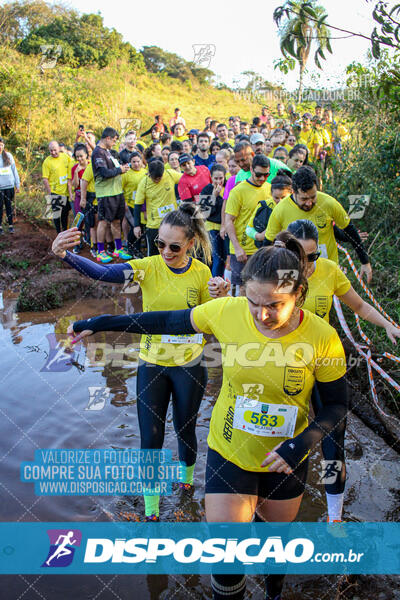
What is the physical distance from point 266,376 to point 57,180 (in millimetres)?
9681

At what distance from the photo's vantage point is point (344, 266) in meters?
7.48

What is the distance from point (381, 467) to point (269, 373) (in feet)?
8.42

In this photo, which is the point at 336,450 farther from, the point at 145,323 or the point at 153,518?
the point at 153,518

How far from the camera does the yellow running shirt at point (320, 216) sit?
4703 millimetres

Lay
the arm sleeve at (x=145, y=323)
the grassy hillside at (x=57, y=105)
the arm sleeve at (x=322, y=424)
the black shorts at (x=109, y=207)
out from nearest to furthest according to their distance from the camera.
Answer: the arm sleeve at (x=322, y=424) → the arm sleeve at (x=145, y=323) → the black shorts at (x=109, y=207) → the grassy hillside at (x=57, y=105)

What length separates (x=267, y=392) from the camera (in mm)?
2402

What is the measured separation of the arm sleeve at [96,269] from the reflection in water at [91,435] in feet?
6.00

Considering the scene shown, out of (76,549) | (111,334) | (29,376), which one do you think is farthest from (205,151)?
(76,549)

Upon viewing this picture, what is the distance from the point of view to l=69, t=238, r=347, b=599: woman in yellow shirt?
2299mm

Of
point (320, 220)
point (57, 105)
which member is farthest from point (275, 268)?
point (57, 105)

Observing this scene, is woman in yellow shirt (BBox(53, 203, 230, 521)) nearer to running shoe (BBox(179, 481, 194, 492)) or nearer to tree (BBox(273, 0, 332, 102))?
running shoe (BBox(179, 481, 194, 492))

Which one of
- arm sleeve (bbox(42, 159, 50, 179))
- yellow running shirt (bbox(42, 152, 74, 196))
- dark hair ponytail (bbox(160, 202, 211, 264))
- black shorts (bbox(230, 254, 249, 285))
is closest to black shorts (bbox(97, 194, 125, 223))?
yellow running shirt (bbox(42, 152, 74, 196))

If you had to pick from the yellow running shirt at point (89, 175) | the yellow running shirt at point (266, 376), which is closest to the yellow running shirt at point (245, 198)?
the yellow running shirt at point (266, 376)

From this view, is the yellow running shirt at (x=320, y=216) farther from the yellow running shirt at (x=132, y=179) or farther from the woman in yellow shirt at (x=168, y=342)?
the yellow running shirt at (x=132, y=179)
